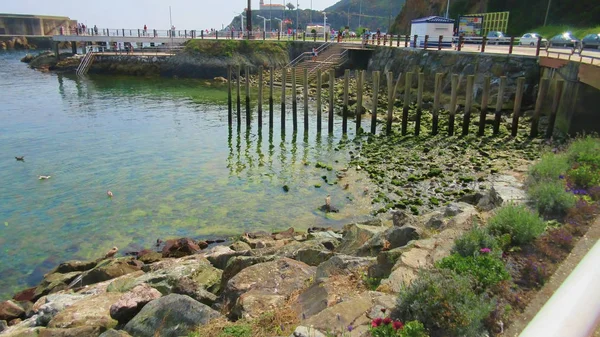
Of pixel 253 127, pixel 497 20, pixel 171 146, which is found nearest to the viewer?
pixel 171 146

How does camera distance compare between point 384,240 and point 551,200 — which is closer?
point 551,200

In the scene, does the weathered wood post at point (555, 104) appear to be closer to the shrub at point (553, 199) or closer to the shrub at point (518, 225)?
the shrub at point (553, 199)

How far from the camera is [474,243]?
5773mm

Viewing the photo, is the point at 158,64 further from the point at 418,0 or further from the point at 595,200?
the point at 595,200

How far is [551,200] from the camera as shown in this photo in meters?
7.11

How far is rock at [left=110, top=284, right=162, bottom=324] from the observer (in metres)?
7.76

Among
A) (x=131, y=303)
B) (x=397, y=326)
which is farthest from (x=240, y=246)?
(x=397, y=326)

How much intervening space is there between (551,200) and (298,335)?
4708mm

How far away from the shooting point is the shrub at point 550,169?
8883 mm

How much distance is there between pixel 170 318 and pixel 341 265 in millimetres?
2703

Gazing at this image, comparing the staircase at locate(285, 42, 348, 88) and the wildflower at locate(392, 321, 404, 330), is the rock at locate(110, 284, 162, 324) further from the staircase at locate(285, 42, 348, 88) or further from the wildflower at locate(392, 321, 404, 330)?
the staircase at locate(285, 42, 348, 88)

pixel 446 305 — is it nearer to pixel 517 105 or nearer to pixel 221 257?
pixel 221 257

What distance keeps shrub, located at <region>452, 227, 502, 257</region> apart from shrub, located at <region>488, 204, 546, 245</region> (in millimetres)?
352

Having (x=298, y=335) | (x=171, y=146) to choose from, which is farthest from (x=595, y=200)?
(x=171, y=146)
